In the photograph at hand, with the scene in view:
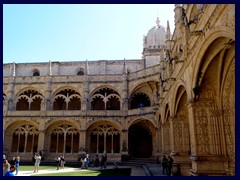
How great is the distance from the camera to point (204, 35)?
344 inches

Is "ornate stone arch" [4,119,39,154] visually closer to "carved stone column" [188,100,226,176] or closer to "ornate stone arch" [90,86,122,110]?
"ornate stone arch" [90,86,122,110]

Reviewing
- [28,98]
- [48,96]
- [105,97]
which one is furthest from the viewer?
[28,98]

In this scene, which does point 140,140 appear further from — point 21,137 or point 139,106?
point 21,137

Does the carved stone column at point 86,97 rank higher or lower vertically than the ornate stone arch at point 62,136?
higher

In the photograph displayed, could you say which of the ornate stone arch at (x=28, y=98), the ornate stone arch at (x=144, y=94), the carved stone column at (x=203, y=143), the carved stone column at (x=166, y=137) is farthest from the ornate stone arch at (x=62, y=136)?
the carved stone column at (x=203, y=143)

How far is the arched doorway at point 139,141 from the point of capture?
1219 inches

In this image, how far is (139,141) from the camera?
31.9 meters

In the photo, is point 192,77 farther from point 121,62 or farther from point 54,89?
point 121,62

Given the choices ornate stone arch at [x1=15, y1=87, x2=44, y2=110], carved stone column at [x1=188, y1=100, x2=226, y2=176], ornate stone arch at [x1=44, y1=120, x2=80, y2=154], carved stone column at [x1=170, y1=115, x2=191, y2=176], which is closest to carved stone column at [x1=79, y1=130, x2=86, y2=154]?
ornate stone arch at [x1=44, y1=120, x2=80, y2=154]

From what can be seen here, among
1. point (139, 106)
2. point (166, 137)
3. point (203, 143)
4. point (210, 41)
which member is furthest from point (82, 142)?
point (210, 41)

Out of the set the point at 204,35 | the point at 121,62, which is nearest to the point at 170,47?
the point at 204,35

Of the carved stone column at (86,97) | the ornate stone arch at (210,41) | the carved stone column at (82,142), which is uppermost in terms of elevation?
the carved stone column at (86,97)

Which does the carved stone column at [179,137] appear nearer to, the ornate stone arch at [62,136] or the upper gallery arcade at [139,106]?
the upper gallery arcade at [139,106]

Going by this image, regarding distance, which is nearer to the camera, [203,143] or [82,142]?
[203,143]
